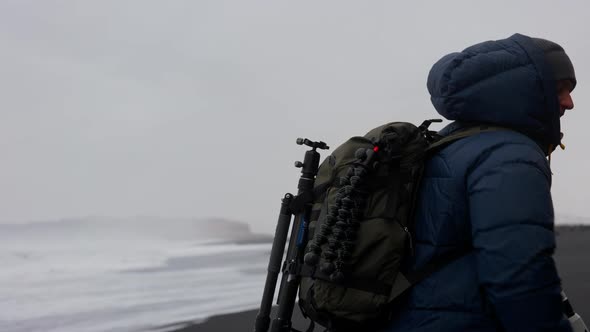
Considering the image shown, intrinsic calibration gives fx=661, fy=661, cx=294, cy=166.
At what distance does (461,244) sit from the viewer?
98.0 inches

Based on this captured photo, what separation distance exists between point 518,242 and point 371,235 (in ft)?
1.83

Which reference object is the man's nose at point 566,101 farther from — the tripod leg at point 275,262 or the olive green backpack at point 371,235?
the tripod leg at point 275,262

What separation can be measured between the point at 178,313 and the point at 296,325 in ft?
7.52

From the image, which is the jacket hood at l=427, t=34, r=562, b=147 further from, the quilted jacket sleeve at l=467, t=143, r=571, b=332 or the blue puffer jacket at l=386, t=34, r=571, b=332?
the quilted jacket sleeve at l=467, t=143, r=571, b=332

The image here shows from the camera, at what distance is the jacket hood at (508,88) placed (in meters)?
2.51

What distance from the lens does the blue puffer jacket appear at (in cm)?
225

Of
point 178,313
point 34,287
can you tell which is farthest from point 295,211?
point 34,287

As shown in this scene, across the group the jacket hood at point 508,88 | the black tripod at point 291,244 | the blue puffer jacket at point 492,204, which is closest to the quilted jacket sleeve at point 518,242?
the blue puffer jacket at point 492,204

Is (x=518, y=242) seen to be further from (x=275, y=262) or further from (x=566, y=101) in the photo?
(x=275, y=262)

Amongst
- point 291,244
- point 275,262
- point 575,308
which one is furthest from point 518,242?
point 575,308

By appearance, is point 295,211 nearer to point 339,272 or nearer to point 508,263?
point 339,272

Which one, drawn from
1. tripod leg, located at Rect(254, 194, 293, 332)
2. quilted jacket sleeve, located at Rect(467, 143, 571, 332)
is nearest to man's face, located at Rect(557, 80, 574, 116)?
quilted jacket sleeve, located at Rect(467, 143, 571, 332)

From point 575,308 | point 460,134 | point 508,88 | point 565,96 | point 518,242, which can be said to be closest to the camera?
point 518,242

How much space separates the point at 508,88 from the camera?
2.50m
